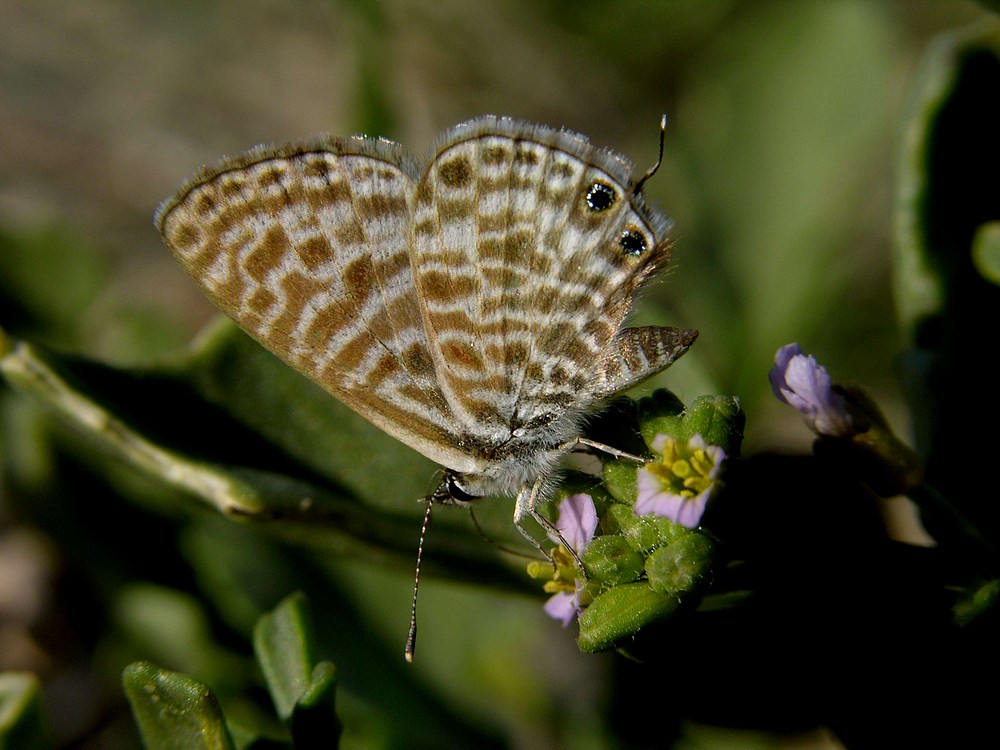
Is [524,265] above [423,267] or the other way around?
above

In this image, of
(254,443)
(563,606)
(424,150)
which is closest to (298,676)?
(563,606)

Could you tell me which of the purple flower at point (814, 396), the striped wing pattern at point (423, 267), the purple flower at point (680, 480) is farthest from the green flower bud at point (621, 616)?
the striped wing pattern at point (423, 267)

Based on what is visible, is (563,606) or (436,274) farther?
(436,274)

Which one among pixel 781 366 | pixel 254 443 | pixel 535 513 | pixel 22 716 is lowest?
pixel 22 716

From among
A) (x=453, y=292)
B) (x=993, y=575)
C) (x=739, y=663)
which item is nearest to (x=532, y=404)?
(x=453, y=292)

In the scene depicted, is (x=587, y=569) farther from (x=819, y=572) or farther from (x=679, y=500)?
(x=819, y=572)

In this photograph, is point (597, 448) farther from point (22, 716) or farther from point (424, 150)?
point (424, 150)

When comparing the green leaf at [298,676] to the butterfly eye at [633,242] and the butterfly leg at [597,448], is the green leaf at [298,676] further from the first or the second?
the butterfly eye at [633,242]

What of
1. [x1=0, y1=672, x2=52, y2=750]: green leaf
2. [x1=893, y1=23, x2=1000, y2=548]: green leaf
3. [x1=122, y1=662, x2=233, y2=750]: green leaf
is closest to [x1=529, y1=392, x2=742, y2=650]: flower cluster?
[x1=122, y1=662, x2=233, y2=750]: green leaf
